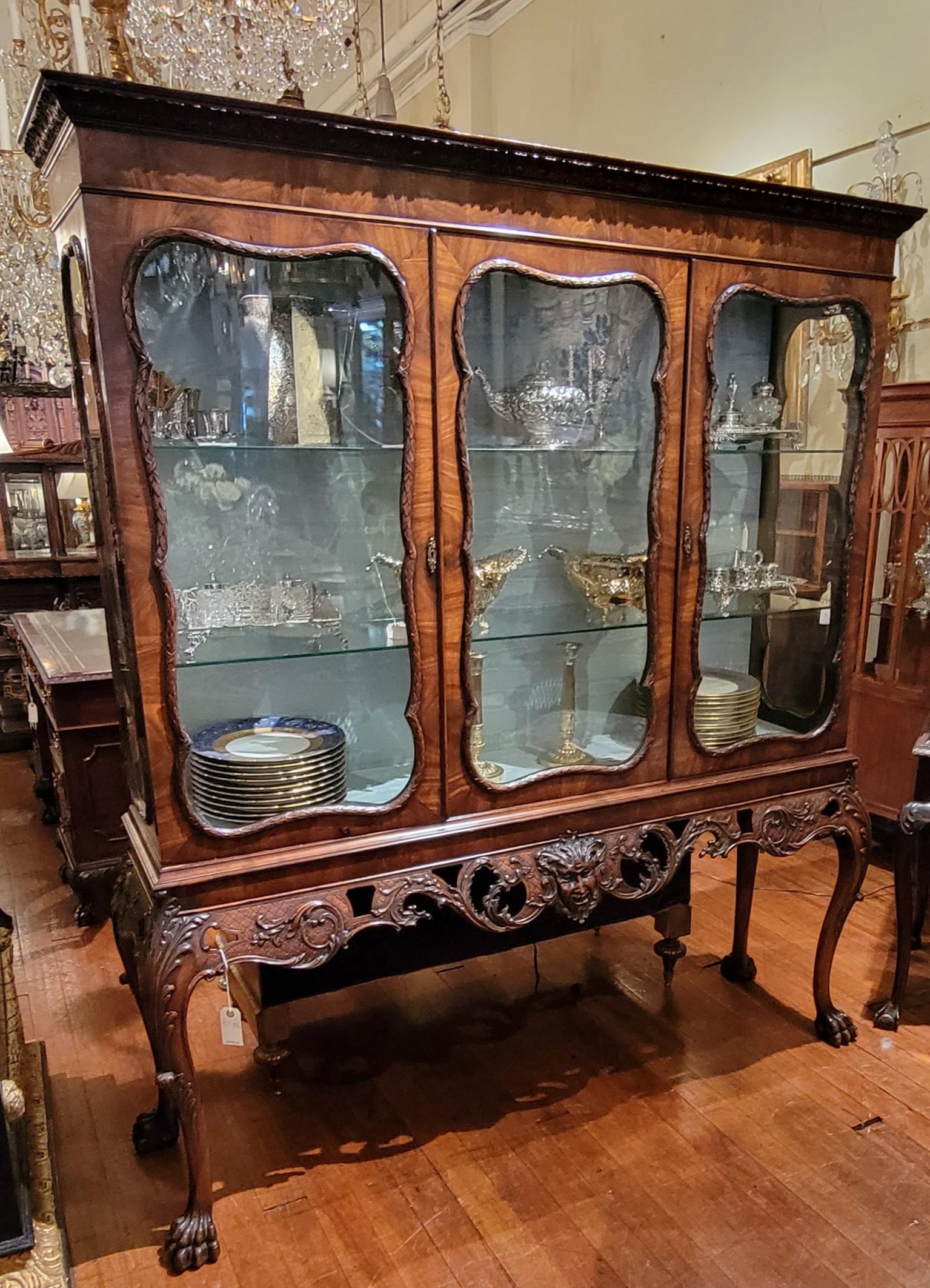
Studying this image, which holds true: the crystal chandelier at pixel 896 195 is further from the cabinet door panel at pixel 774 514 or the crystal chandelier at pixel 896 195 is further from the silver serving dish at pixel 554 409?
the silver serving dish at pixel 554 409

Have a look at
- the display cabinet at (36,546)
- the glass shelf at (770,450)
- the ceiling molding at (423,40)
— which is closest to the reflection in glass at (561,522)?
the glass shelf at (770,450)

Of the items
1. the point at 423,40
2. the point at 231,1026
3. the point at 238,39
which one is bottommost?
the point at 231,1026

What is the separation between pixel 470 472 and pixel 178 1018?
1.00 metres

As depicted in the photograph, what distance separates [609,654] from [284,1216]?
1.19m

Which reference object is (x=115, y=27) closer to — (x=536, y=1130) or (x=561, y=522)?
(x=561, y=522)

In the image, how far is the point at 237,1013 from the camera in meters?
1.49

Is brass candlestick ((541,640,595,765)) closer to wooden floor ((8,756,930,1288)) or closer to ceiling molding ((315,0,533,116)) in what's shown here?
wooden floor ((8,756,930,1288))

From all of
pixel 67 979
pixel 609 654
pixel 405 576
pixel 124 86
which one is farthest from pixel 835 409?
pixel 67 979

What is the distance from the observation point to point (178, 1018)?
1.40 meters

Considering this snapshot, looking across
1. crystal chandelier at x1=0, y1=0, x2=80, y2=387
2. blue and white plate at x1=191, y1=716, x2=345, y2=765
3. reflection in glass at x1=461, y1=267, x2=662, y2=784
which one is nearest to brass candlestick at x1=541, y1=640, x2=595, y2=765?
reflection in glass at x1=461, y1=267, x2=662, y2=784

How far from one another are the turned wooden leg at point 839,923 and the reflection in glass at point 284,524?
1.07 meters

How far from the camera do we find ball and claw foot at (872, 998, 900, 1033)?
6.75 feet

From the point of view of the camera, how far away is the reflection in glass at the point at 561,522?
1.57m

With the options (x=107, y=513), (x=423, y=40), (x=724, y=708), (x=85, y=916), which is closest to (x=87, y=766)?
(x=85, y=916)
